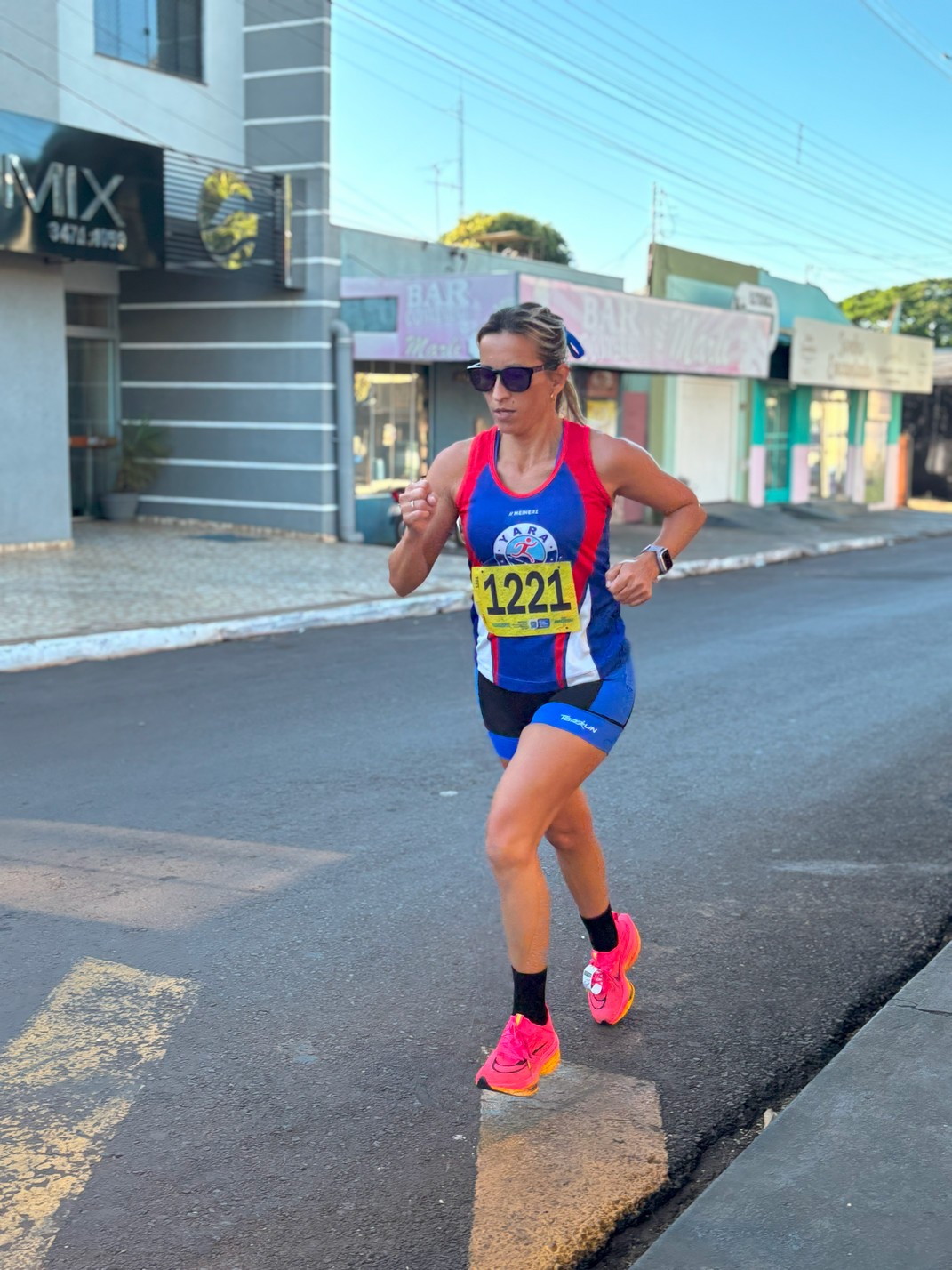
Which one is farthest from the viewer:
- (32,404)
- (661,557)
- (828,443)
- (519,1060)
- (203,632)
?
(828,443)

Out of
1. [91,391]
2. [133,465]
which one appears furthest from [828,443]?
[91,391]

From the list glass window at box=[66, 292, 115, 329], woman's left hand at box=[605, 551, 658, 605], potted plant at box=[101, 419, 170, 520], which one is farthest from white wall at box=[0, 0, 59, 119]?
woman's left hand at box=[605, 551, 658, 605]

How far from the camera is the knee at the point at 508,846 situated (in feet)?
11.2

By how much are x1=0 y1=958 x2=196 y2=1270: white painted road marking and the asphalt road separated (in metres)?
0.01

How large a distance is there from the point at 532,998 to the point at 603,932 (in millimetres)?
489

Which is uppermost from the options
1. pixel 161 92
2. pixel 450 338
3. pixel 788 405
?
pixel 161 92

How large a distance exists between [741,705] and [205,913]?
4563 millimetres

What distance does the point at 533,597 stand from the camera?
355cm

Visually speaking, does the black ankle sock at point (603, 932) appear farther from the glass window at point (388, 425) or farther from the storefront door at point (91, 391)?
the storefront door at point (91, 391)

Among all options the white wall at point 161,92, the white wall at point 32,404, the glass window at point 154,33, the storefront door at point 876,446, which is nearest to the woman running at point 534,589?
the white wall at point 32,404

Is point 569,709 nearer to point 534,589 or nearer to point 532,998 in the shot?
point 534,589

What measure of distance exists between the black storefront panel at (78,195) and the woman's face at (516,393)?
40.0ft

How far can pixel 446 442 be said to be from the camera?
2203cm

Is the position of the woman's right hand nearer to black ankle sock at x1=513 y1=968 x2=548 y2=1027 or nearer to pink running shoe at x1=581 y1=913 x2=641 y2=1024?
black ankle sock at x1=513 y1=968 x2=548 y2=1027
